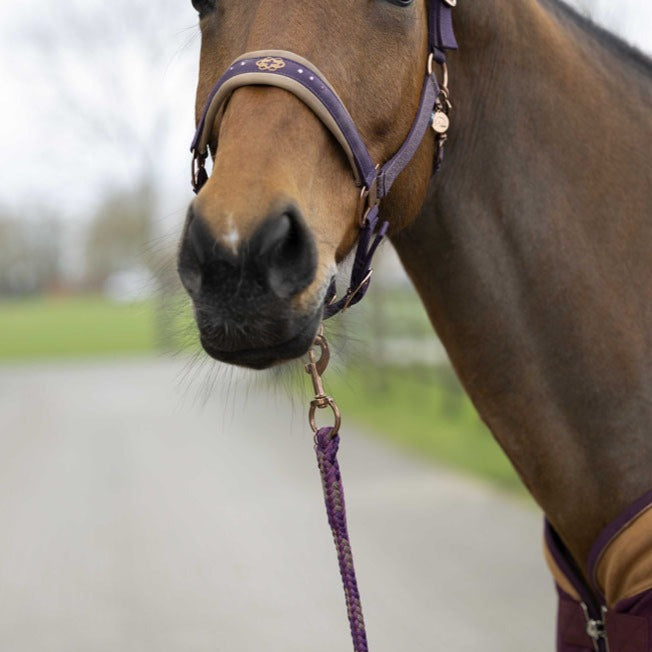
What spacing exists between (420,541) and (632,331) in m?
3.84

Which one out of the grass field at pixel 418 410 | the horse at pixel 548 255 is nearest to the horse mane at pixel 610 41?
the horse at pixel 548 255

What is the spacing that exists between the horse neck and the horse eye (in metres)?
0.53

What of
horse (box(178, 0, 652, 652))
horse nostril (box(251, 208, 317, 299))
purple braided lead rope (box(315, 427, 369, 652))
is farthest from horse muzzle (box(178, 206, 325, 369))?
purple braided lead rope (box(315, 427, 369, 652))

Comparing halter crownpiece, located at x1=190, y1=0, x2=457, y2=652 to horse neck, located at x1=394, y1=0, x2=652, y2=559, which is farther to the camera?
horse neck, located at x1=394, y1=0, x2=652, y2=559

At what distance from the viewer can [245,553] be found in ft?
17.7

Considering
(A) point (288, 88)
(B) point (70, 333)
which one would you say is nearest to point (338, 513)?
(A) point (288, 88)

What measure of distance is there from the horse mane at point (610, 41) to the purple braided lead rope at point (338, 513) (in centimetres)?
116

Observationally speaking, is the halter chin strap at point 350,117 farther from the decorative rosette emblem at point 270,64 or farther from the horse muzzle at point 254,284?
the horse muzzle at point 254,284

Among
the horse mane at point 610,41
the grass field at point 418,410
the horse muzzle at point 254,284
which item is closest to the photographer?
the horse muzzle at point 254,284

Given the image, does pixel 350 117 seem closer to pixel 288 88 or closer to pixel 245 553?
pixel 288 88

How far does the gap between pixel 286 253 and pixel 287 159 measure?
179 millimetres

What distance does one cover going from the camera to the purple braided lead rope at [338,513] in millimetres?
1865

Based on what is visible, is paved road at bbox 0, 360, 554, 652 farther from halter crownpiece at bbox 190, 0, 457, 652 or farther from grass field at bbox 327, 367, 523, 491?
halter crownpiece at bbox 190, 0, 457, 652

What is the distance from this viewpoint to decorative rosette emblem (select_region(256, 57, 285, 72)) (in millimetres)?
1573
